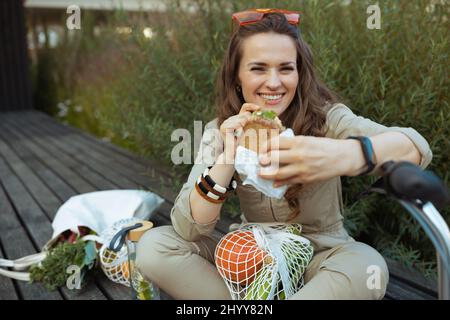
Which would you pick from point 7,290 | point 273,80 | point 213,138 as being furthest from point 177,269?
point 7,290

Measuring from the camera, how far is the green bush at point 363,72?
2.10 metres

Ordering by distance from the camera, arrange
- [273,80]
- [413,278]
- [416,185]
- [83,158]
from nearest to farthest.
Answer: [416,185], [273,80], [413,278], [83,158]

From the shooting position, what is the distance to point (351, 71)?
8.00 ft

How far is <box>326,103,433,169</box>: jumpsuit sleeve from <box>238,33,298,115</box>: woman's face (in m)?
0.17

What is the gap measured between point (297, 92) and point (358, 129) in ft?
1.01

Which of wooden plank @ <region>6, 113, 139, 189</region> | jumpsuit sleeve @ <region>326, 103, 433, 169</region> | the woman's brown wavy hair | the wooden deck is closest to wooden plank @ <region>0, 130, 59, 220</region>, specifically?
the wooden deck

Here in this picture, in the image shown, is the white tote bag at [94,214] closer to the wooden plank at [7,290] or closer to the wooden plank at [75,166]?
the wooden plank at [7,290]

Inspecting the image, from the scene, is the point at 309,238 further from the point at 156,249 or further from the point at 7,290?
the point at 7,290

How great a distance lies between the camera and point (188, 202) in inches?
57.8

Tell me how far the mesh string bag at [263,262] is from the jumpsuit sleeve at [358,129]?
1.22 feet

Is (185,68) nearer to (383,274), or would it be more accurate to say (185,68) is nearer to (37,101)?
(383,274)

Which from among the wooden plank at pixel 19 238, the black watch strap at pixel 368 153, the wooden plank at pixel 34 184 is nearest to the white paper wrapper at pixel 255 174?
the black watch strap at pixel 368 153
